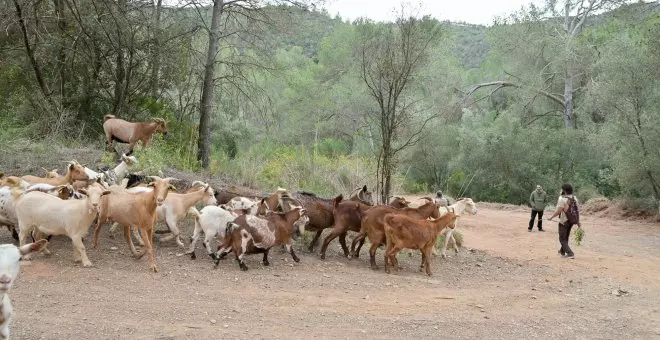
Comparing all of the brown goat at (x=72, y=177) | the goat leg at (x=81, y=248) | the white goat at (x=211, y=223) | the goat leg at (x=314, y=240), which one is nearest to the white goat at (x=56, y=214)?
the goat leg at (x=81, y=248)

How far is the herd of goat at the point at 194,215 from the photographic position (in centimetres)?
855

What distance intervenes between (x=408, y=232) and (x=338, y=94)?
3215 cm

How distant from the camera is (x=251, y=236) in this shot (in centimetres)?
945

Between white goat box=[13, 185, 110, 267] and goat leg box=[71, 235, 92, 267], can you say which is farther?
goat leg box=[71, 235, 92, 267]

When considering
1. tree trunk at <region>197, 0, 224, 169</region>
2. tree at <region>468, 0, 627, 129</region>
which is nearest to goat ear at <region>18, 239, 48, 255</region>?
tree trunk at <region>197, 0, 224, 169</region>

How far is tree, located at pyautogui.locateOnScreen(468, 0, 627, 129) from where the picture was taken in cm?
3591

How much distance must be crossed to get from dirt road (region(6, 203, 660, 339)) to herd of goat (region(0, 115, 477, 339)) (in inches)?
13.9

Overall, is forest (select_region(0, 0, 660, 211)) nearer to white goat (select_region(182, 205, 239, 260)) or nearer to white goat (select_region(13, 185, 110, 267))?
white goat (select_region(182, 205, 239, 260))

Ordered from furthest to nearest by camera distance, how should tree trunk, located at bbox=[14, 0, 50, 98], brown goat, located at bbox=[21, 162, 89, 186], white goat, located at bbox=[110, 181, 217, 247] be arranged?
tree trunk, located at bbox=[14, 0, 50, 98] → brown goat, located at bbox=[21, 162, 89, 186] → white goat, located at bbox=[110, 181, 217, 247]

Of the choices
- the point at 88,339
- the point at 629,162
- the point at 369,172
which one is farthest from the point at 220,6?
the point at 629,162

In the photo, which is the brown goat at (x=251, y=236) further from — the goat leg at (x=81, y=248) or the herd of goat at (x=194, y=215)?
the goat leg at (x=81, y=248)

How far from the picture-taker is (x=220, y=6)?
17.2 meters

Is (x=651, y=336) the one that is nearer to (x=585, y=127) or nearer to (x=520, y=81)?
(x=585, y=127)

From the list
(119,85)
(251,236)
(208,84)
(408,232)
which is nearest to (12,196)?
(251,236)
